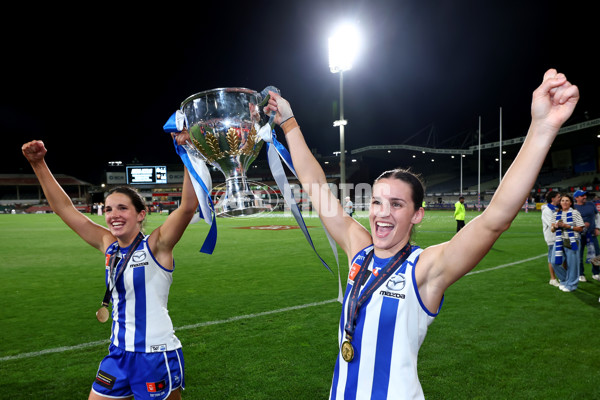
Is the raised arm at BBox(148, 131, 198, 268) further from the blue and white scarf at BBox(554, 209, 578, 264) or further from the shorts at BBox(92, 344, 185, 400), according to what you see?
the blue and white scarf at BBox(554, 209, 578, 264)

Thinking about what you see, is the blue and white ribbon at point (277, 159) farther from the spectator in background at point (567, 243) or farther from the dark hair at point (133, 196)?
the spectator in background at point (567, 243)

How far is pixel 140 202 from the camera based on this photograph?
251cm

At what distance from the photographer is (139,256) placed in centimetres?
230

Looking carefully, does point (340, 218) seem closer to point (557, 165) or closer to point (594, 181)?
point (594, 181)

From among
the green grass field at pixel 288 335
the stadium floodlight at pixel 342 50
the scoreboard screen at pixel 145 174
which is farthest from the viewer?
the scoreboard screen at pixel 145 174

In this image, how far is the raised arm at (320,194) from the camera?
1.93 meters

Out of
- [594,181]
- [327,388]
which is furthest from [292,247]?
[594,181]

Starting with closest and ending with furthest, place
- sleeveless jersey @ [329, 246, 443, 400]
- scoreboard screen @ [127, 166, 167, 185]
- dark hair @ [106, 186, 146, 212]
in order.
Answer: sleeveless jersey @ [329, 246, 443, 400] < dark hair @ [106, 186, 146, 212] < scoreboard screen @ [127, 166, 167, 185]

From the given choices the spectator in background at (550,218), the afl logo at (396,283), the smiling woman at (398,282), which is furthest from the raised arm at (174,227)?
the spectator in background at (550,218)

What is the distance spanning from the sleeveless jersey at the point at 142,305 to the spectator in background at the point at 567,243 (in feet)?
22.4

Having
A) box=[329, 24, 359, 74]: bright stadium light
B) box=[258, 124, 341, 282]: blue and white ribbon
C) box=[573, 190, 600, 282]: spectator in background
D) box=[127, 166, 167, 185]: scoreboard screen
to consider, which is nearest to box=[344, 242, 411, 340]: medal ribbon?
box=[258, 124, 341, 282]: blue and white ribbon

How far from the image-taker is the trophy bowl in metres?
1.63

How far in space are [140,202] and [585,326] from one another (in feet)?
17.7

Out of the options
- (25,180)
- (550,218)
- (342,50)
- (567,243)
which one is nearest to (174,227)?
(567,243)
